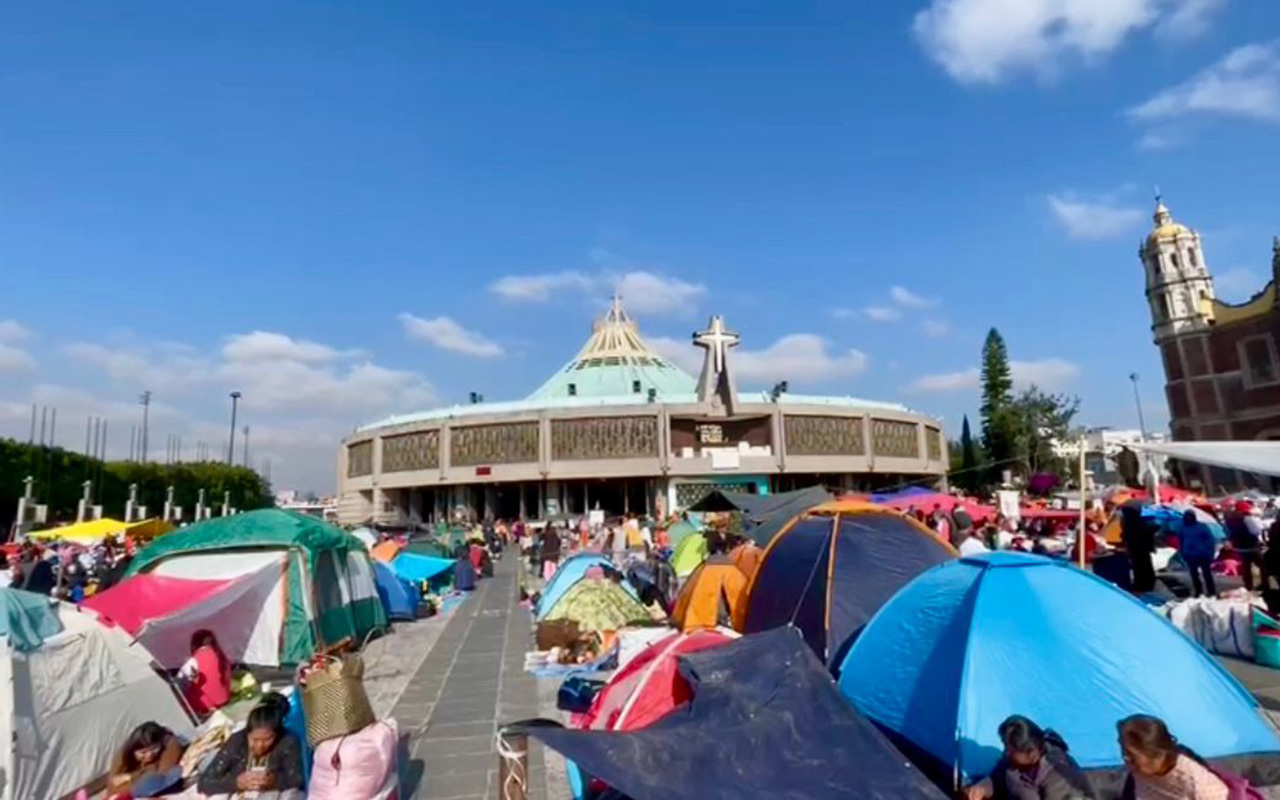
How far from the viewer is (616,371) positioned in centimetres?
6306

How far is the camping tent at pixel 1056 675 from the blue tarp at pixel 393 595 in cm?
1153

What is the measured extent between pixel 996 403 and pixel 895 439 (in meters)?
16.2

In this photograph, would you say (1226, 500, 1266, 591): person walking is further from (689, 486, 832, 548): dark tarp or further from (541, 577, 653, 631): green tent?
(541, 577, 653, 631): green tent

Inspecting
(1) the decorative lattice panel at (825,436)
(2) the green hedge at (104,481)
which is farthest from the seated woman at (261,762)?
(2) the green hedge at (104,481)

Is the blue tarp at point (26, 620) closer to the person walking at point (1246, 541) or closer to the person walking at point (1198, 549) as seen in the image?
the person walking at point (1198, 549)

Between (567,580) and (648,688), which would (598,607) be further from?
(648,688)

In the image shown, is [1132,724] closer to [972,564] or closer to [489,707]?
[972,564]

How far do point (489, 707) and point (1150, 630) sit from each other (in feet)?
20.5

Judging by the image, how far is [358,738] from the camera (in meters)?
4.21

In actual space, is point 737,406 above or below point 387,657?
above

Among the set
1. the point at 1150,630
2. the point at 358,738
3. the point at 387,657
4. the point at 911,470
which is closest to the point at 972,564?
the point at 1150,630

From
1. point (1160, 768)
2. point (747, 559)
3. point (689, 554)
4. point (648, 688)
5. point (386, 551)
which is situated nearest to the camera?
point (1160, 768)

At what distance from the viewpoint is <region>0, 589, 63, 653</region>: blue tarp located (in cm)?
524

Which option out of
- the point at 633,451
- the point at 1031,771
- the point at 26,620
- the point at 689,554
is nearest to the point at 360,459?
the point at 633,451
